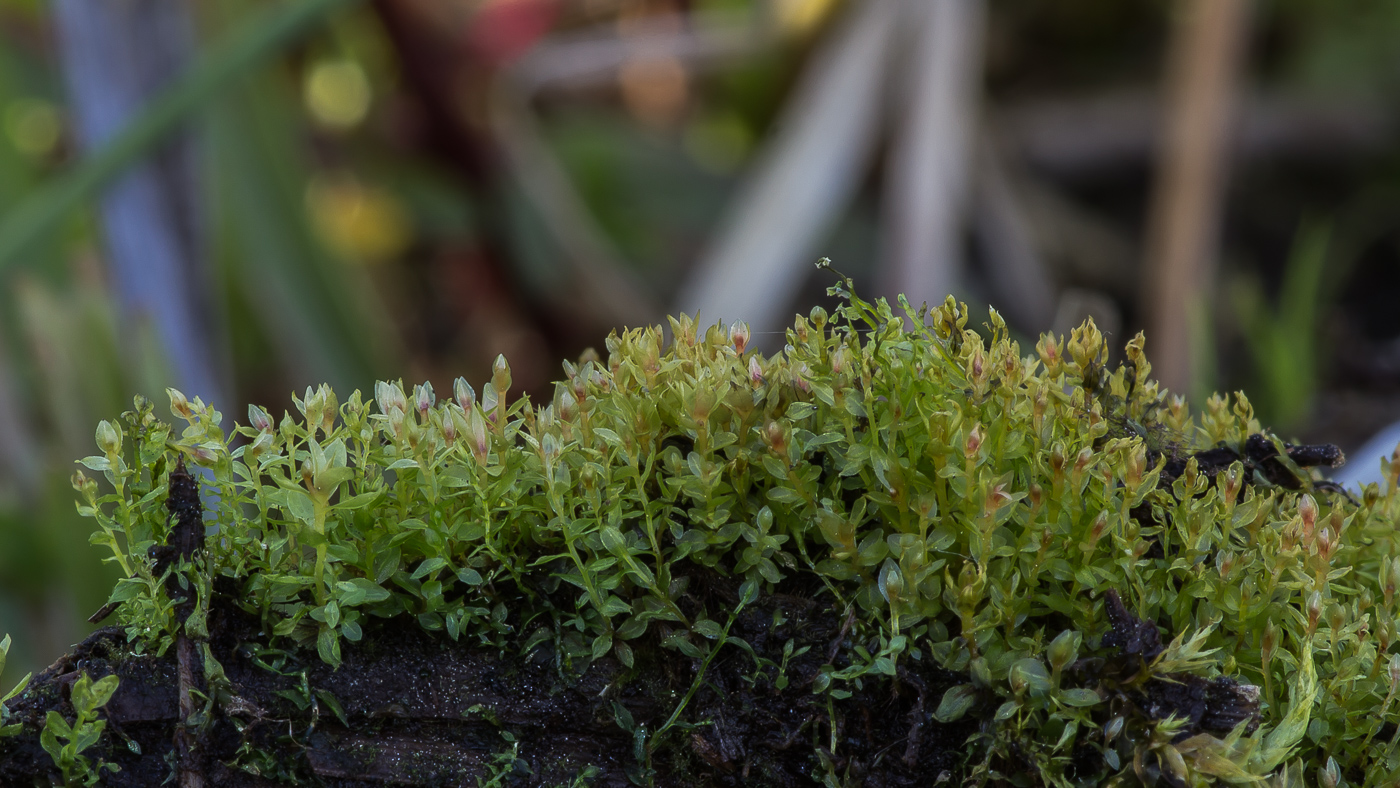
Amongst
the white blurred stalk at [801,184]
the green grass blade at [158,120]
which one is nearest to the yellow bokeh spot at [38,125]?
the green grass blade at [158,120]

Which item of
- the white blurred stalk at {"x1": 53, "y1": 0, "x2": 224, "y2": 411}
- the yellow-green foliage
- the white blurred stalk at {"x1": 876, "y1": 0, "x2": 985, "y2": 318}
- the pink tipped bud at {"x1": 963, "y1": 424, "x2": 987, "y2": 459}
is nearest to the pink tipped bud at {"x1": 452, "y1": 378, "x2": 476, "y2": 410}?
the yellow-green foliage

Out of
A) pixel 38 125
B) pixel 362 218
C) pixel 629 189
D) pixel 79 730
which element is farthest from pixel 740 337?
pixel 38 125

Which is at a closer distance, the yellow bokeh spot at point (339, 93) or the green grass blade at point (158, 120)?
the green grass blade at point (158, 120)

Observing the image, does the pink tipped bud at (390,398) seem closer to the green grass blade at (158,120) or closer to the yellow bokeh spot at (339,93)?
the green grass blade at (158,120)

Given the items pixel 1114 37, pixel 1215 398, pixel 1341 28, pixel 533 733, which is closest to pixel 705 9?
pixel 1114 37

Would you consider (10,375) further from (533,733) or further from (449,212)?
(533,733)

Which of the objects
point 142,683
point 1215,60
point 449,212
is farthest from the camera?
point 449,212
